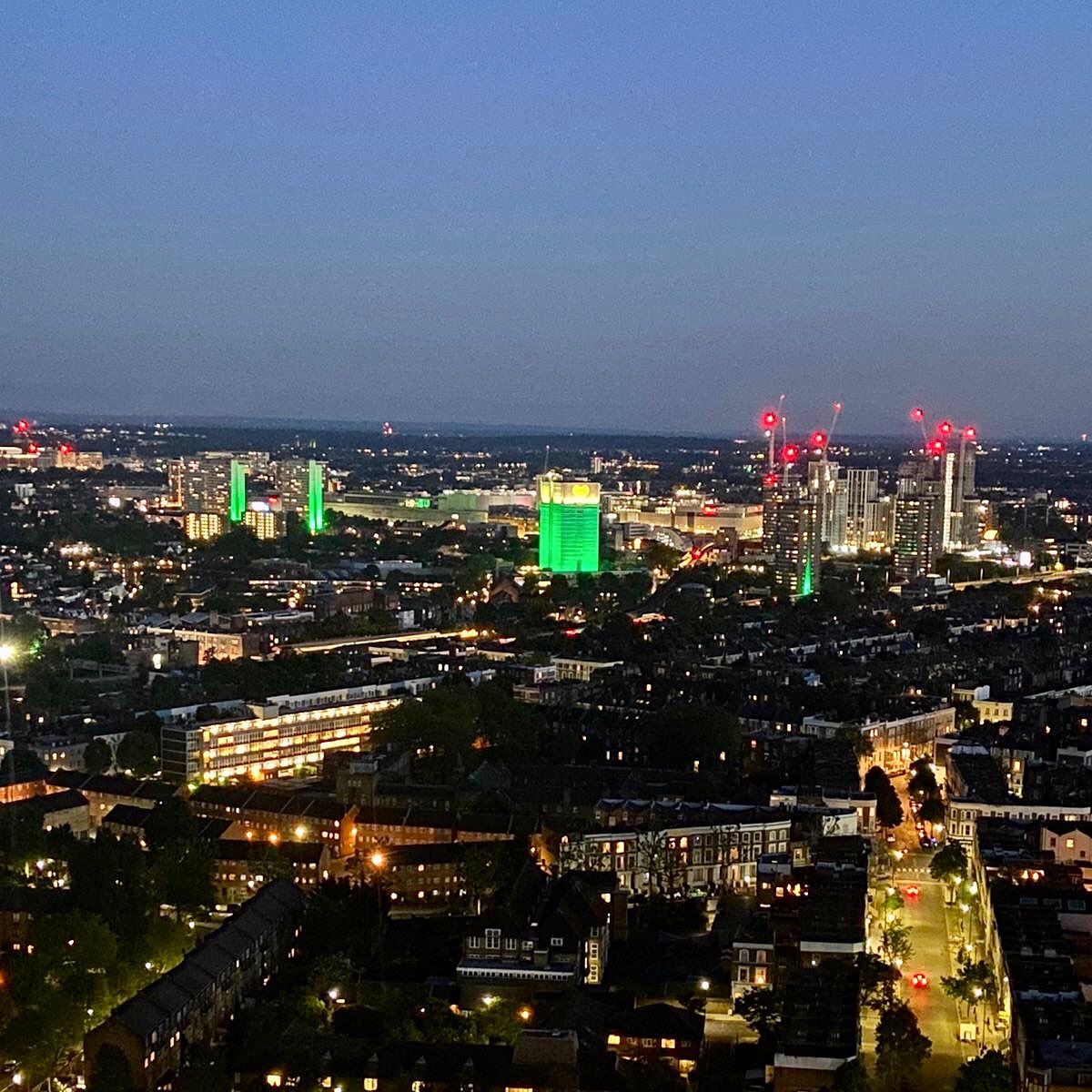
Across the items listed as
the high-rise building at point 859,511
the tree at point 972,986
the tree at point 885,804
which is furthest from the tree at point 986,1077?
the high-rise building at point 859,511

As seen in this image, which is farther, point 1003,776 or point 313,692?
point 313,692

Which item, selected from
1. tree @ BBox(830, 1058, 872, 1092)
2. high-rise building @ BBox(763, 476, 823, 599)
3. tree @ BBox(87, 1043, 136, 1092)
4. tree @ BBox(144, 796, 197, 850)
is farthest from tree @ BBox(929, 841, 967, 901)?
high-rise building @ BBox(763, 476, 823, 599)

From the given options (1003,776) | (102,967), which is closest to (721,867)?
(1003,776)

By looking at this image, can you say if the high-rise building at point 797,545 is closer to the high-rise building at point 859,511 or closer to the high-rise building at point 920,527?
the high-rise building at point 920,527

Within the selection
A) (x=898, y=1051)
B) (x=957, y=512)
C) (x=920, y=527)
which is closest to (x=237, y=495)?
(x=920, y=527)

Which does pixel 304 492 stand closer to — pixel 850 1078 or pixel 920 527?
pixel 920 527

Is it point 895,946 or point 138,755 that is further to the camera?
point 138,755

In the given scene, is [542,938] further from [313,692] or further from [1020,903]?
[313,692]

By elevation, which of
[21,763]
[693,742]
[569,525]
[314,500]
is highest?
[569,525]
